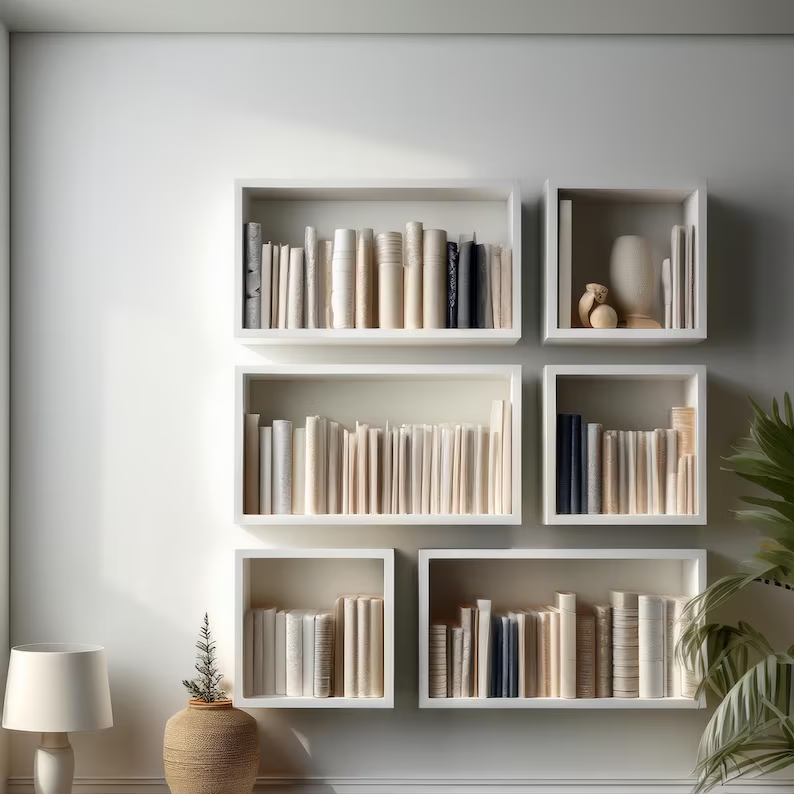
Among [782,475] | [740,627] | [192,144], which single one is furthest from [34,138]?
[740,627]

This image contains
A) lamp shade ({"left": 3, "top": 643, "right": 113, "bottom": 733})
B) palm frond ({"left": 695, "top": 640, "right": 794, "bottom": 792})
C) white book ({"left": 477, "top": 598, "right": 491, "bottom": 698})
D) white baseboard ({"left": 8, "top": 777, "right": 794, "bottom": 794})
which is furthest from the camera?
white baseboard ({"left": 8, "top": 777, "right": 794, "bottom": 794})

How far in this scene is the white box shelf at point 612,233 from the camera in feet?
8.39

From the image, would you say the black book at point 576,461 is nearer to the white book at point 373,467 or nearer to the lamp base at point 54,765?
the white book at point 373,467

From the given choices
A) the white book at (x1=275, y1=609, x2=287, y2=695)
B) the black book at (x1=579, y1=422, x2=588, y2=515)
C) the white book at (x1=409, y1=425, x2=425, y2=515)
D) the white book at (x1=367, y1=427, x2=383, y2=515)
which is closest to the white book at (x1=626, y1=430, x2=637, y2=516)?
the black book at (x1=579, y1=422, x2=588, y2=515)

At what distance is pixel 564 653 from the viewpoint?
2533 millimetres

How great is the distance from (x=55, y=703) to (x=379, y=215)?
1.60 meters

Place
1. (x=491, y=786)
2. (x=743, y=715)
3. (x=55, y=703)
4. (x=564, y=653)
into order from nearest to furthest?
(x=743, y=715) < (x=55, y=703) < (x=564, y=653) < (x=491, y=786)

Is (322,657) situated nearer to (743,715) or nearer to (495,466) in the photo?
(495,466)

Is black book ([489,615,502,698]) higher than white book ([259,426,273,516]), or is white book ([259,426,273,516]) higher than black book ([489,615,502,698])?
white book ([259,426,273,516])

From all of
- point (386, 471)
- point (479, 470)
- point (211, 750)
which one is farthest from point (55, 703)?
point (479, 470)

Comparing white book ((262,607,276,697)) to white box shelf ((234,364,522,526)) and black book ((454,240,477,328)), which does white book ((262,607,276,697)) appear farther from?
black book ((454,240,477,328))

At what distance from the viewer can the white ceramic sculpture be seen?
258 centimetres

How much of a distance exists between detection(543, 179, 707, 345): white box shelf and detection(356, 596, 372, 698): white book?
0.92 metres

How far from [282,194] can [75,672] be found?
1419 millimetres
